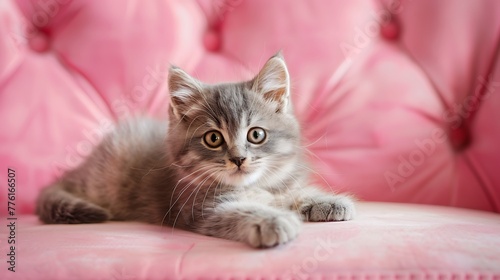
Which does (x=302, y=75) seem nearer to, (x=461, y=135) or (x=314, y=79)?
(x=314, y=79)

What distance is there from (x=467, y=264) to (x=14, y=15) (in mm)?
1727

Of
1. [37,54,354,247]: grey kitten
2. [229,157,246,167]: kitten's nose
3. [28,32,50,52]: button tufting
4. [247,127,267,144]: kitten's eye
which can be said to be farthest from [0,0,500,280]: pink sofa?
[229,157,246,167]: kitten's nose

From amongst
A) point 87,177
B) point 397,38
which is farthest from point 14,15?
point 397,38

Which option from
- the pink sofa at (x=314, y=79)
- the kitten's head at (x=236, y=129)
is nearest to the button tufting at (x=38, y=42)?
the pink sofa at (x=314, y=79)

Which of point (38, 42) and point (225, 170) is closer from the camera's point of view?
point (225, 170)

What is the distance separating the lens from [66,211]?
4.78 feet

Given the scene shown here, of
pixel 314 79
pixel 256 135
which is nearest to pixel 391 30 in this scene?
pixel 314 79

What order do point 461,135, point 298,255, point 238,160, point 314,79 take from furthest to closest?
point 314,79 < point 461,135 < point 238,160 < point 298,255

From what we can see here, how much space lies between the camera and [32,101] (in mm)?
1737

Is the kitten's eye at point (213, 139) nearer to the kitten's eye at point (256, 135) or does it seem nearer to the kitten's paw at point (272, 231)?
the kitten's eye at point (256, 135)

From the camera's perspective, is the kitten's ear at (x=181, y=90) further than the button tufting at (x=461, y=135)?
No

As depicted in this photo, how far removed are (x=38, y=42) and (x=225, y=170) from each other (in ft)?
3.26

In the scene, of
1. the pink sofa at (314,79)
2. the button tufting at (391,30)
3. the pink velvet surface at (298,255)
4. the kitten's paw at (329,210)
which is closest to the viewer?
the pink velvet surface at (298,255)

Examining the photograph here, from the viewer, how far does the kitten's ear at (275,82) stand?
1403mm
